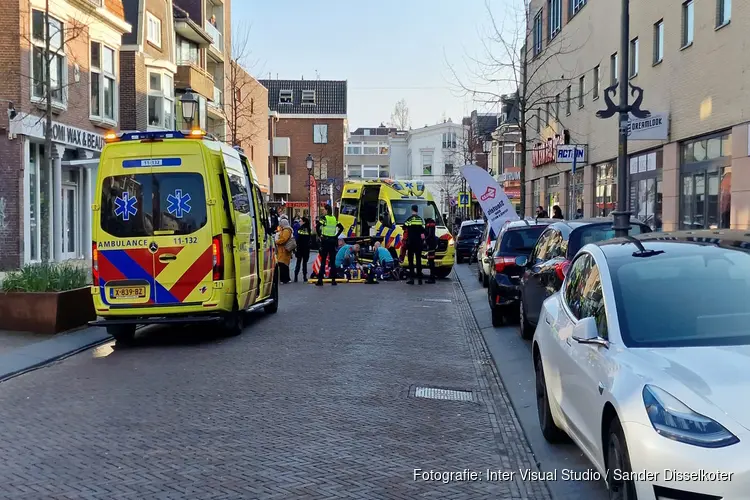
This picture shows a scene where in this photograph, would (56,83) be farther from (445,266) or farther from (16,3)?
(445,266)

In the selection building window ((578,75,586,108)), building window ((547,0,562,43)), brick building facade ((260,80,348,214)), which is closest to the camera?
building window ((578,75,586,108))

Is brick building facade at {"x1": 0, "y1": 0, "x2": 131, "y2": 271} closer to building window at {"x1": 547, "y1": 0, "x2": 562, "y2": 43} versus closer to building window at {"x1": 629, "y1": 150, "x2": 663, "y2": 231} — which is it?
building window at {"x1": 629, "y1": 150, "x2": 663, "y2": 231}

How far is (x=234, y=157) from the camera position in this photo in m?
11.9

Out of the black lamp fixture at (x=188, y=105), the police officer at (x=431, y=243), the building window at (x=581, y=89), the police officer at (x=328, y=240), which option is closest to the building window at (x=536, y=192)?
the building window at (x=581, y=89)

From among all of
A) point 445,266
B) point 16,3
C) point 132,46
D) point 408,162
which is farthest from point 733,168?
point 408,162

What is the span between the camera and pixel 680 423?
357 centimetres

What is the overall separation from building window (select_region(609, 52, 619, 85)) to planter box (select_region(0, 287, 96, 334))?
61.4 ft

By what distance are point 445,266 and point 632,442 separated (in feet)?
60.3

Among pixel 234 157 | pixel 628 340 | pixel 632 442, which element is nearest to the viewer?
pixel 632 442

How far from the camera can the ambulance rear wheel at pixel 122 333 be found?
35.6 ft

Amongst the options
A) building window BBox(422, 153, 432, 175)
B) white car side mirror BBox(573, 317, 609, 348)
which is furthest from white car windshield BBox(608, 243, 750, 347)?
building window BBox(422, 153, 432, 175)

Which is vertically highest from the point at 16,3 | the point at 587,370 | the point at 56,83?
the point at 16,3

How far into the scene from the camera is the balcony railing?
4259 cm

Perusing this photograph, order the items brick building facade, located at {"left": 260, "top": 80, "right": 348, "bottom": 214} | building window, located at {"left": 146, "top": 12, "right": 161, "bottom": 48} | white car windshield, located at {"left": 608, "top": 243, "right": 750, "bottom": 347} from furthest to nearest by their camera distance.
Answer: brick building facade, located at {"left": 260, "top": 80, "right": 348, "bottom": 214} < building window, located at {"left": 146, "top": 12, "right": 161, "bottom": 48} < white car windshield, located at {"left": 608, "top": 243, "right": 750, "bottom": 347}
